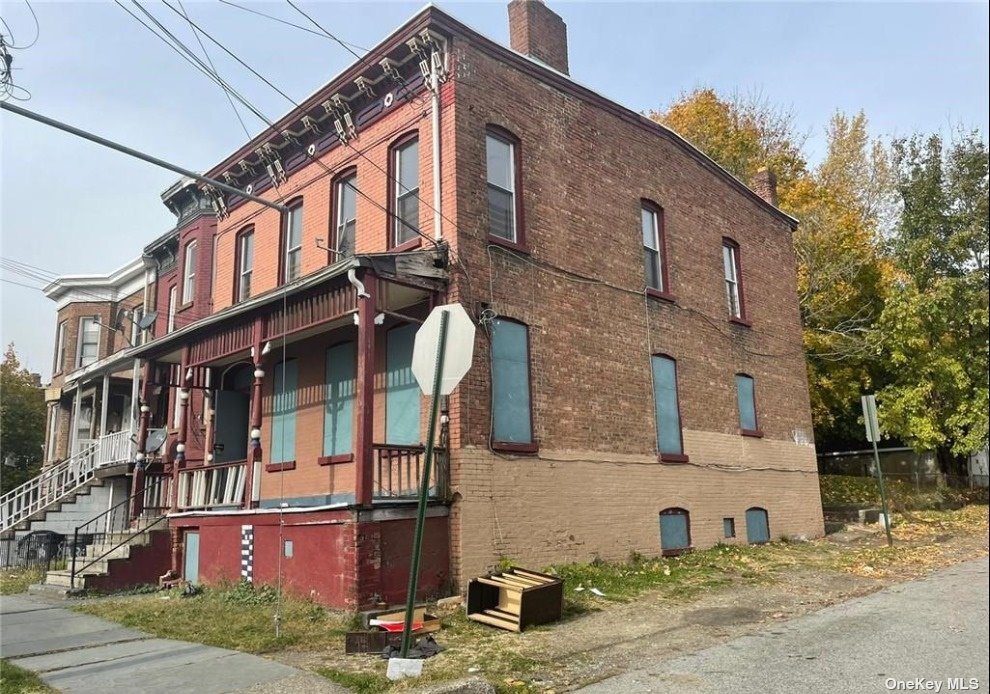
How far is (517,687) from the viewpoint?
6.45m

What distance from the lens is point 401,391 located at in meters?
12.2

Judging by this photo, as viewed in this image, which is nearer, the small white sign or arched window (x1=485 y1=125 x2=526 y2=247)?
the small white sign

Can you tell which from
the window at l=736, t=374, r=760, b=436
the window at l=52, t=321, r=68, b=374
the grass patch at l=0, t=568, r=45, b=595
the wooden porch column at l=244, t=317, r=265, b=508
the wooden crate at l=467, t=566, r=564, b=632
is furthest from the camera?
the window at l=52, t=321, r=68, b=374

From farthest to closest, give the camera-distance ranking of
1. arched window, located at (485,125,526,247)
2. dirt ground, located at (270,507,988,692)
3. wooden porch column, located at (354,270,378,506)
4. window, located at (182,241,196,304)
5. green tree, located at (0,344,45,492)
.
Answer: green tree, located at (0,344,45,492)
window, located at (182,241,196,304)
arched window, located at (485,125,526,247)
wooden porch column, located at (354,270,378,506)
dirt ground, located at (270,507,988,692)

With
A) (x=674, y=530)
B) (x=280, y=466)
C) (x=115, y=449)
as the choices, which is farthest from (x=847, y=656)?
(x=115, y=449)

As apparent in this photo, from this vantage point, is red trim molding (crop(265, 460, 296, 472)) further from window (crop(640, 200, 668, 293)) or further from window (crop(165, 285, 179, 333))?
window (crop(165, 285, 179, 333))

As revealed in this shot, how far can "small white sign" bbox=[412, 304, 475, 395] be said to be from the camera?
619cm

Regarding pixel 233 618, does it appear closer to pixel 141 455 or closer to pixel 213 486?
pixel 213 486

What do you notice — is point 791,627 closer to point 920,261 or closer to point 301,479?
point 301,479

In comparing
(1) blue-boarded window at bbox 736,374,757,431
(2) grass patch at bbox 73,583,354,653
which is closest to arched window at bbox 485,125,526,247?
(2) grass patch at bbox 73,583,354,653

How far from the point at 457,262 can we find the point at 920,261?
20.1 m

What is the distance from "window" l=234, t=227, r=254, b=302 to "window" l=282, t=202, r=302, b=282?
1576mm

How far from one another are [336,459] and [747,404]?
970 cm

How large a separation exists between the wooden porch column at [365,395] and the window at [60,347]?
23111mm
